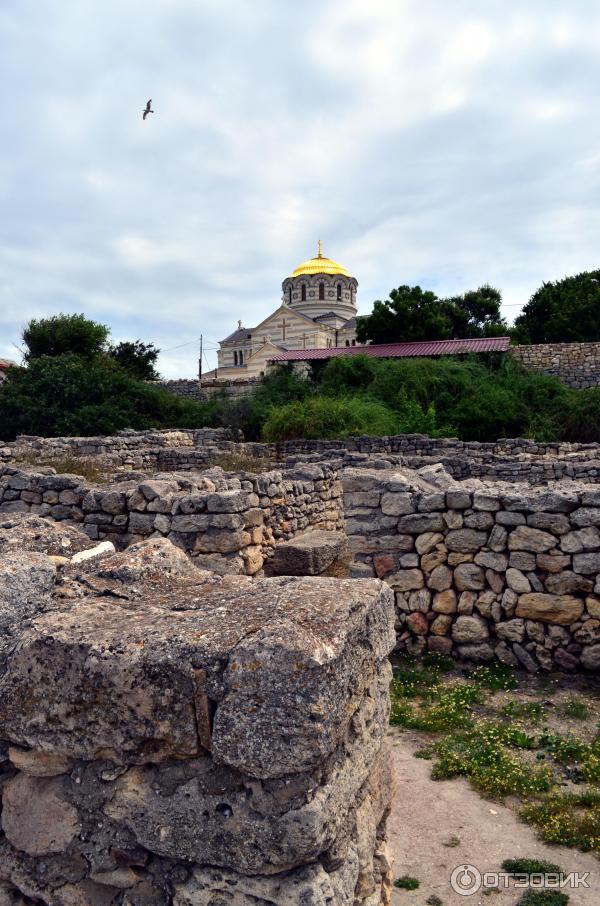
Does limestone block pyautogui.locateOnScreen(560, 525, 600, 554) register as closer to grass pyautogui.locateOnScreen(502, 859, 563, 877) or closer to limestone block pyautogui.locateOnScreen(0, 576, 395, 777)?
grass pyautogui.locateOnScreen(502, 859, 563, 877)

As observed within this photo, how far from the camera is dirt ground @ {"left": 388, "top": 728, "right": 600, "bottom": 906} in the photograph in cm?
321

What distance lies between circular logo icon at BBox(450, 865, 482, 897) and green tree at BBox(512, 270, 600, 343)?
38.2 meters

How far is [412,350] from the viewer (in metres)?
31.8

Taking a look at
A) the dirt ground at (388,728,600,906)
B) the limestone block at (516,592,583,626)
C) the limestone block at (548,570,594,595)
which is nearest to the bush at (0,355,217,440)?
the limestone block at (516,592,583,626)

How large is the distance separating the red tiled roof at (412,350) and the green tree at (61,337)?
11889 mm

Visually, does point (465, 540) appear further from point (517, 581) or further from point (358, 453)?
point (358, 453)

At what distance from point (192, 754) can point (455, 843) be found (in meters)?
2.33

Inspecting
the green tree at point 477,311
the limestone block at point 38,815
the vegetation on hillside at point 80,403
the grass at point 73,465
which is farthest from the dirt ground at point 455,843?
the green tree at point 477,311

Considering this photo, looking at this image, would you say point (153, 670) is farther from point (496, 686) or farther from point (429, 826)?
point (496, 686)

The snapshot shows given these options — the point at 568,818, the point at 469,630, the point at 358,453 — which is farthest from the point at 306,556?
the point at 358,453

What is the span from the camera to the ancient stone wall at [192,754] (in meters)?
1.96

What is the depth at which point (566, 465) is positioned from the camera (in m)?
14.1

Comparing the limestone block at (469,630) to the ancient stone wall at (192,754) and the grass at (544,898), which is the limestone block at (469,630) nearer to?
the grass at (544,898)

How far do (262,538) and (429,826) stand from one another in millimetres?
3676
